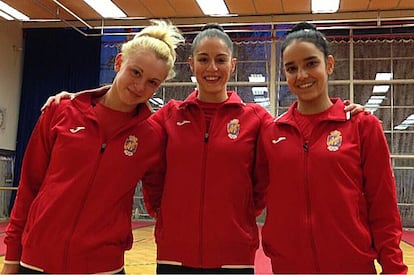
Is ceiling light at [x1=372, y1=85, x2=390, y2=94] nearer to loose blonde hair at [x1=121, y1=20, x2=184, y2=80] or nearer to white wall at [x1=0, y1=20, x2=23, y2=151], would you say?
white wall at [x1=0, y1=20, x2=23, y2=151]

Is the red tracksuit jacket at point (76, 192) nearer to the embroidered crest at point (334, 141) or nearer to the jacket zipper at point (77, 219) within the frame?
the jacket zipper at point (77, 219)

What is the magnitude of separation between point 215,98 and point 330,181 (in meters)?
0.79

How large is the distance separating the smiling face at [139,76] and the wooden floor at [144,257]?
3.21 metres

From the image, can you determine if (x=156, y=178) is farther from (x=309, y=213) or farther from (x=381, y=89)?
(x=381, y=89)

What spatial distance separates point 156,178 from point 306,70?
0.94 meters

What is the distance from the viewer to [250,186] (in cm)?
238

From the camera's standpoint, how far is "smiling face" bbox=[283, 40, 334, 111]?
2270 millimetres

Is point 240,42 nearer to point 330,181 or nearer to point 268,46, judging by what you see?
point 268,46

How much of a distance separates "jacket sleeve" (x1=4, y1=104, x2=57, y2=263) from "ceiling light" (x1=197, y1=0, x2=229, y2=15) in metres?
8.69

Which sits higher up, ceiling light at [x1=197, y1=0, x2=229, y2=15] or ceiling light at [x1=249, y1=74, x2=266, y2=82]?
ceiling light at [x1=197, y1=0, x2=229, y2=15]

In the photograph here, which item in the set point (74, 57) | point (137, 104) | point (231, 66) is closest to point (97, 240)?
point (137, 104)

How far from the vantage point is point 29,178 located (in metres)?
2.26

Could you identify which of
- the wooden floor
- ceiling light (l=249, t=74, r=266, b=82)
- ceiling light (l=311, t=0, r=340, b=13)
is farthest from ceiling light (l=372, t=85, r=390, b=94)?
the wooden floor

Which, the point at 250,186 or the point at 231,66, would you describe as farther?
the point at 231,66
